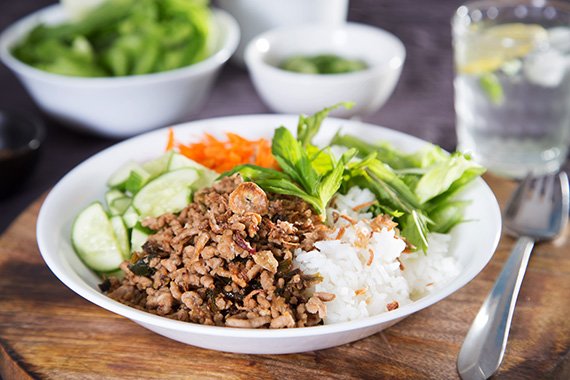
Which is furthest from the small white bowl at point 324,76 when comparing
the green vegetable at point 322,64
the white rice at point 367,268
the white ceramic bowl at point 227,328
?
the white rice at point 367,268

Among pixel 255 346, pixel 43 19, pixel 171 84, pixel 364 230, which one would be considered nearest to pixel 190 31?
pixel 171 84

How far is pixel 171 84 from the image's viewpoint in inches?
145

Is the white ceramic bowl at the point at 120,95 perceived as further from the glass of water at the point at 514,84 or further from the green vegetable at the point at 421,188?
the green vegetable at the point at 421,188

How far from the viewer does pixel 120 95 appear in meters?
3.64

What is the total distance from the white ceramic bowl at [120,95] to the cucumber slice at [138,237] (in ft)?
4.23

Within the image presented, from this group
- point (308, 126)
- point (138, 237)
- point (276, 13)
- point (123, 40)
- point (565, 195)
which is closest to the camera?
point (138, 237)

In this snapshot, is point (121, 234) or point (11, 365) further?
point (121, 234)

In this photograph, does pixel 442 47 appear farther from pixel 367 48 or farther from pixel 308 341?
pixel 308 341

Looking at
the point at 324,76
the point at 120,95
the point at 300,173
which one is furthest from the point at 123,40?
the point at 300,173

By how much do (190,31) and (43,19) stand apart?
0.99m

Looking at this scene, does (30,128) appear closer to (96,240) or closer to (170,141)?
(170,141)

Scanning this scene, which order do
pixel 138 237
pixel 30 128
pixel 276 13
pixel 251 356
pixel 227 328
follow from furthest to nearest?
pixel 276 13 → pixel 30 128 → pixel 138 237 → pixel 251 356 → pixel 227 328

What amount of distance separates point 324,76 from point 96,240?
5.18ft

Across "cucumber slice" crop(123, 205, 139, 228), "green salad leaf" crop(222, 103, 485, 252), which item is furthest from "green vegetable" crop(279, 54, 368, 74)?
"cucumber slice" crop(123, 205, 139, 228)
